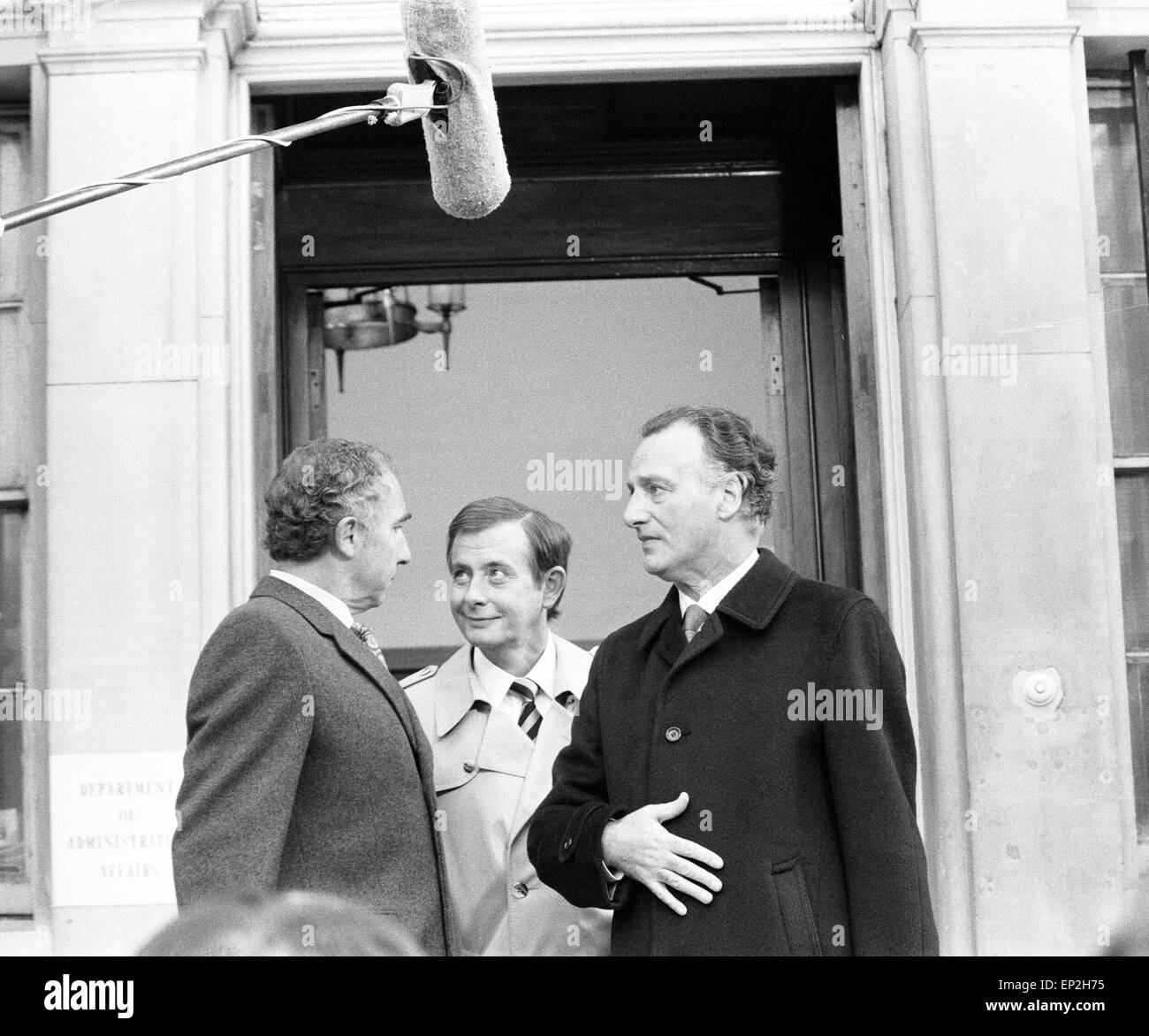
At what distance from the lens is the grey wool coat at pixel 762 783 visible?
11.4 feet

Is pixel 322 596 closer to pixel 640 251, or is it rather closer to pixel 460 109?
pixel 460 109

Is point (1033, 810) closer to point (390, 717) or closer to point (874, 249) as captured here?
point (874, 249)

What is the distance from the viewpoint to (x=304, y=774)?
11.4 ft

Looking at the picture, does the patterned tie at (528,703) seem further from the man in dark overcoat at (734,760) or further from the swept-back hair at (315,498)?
the swept-back hair at (315,498)

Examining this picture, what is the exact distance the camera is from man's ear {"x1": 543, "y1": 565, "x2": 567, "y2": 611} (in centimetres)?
459

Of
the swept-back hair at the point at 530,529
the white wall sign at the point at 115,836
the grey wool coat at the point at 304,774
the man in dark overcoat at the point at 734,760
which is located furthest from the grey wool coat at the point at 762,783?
the white wall sign at the point at 115,836

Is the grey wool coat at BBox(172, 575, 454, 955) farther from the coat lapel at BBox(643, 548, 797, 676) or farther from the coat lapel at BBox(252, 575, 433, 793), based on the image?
the coat lapel at BBox(643, 548, 797, 676)

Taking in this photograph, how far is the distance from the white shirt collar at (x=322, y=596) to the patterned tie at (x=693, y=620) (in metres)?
0.72

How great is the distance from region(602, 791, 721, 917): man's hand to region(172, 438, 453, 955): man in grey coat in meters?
0.38

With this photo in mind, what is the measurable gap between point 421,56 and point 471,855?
196 centimetres

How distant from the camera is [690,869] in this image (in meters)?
3.49

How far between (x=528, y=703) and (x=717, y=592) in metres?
0.84

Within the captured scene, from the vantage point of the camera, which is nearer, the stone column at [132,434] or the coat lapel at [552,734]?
the coat lapel at [552,734]
